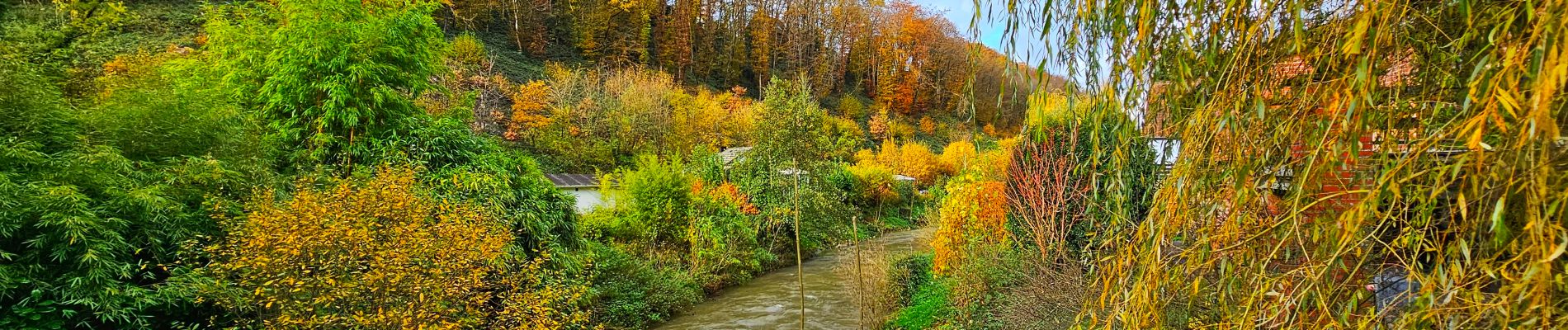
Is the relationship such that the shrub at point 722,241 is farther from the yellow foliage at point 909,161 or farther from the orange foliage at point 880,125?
the orange foliage at point 880,125

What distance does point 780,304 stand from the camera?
11.5 m

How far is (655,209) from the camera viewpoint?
12.8m

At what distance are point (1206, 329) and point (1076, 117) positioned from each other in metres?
0.76

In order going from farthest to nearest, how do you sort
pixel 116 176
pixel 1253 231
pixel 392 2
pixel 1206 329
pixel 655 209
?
pixel 655 209, pixel 392 2, pixel 116 176, pixel 1206 329, pixel 1253 231

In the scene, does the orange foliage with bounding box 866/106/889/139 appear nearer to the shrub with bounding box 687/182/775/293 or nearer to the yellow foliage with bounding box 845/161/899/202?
the yellow foliage with bounding box 845/161/899/202

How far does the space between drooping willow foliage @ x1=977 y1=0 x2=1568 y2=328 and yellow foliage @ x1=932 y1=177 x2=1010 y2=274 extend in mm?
6233

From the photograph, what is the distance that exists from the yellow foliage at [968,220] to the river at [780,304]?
3.17 feet

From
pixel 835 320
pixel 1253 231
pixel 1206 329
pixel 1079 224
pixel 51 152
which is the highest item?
pixel 1253 231

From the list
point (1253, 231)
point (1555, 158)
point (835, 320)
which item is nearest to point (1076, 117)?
point (1253, 231)

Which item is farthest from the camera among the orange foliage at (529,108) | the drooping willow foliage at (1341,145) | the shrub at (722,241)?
the orange foliage at (529,108)

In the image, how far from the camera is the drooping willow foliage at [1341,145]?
1.10 meters

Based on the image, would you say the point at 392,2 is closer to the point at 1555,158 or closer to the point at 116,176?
the point at 116,176

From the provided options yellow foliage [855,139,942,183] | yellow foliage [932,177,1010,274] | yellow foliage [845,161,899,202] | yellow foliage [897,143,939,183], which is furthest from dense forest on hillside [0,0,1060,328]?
yellow foliage [897,143,939,183]

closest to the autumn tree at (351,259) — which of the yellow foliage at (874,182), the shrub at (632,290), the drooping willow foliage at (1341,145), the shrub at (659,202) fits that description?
the shrub at (632,290)
